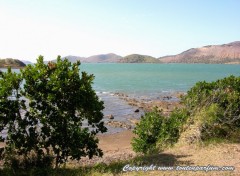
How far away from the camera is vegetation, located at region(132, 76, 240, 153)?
58.0 ft

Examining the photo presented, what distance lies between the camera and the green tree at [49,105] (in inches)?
566

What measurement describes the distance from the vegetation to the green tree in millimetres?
6013

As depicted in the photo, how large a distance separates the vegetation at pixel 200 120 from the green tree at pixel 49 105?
19.7ft

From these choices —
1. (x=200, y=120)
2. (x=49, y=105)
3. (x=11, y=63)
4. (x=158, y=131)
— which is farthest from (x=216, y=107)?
(x=11, y=63)

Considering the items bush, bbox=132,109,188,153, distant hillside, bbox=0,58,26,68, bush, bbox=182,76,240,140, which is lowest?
bush, bbox=132,109,188,153

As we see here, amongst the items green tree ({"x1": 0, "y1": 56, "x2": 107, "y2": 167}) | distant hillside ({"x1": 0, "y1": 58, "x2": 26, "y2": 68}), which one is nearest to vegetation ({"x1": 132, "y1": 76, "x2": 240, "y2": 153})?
green tree ({"x1": 0, "y1": 56, "x2": 107, "y2": 167})

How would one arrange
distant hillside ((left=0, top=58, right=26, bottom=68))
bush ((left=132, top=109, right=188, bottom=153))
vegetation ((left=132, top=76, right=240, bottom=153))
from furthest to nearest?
distant hillside ((left=0, top=58, right=26, bottom=68))
bush ((left=132, top=109, right=188, bottom=153))
vegetation ((left=132, top=76, right=240, bottom=153))

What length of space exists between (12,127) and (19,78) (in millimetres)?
2430

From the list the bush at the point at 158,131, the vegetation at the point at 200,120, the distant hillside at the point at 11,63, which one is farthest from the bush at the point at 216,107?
the distant hillside at the point at 11,63

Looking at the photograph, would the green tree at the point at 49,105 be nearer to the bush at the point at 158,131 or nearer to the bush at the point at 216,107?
the bush at the point at 158,131

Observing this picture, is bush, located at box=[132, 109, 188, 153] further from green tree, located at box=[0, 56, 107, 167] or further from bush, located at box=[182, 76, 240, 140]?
green tree, located at box=[0, 56, 107, 167]

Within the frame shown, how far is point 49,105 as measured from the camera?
14.5 meters

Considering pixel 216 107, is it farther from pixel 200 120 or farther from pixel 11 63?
pixel 11 63

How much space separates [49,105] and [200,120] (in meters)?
8.75
